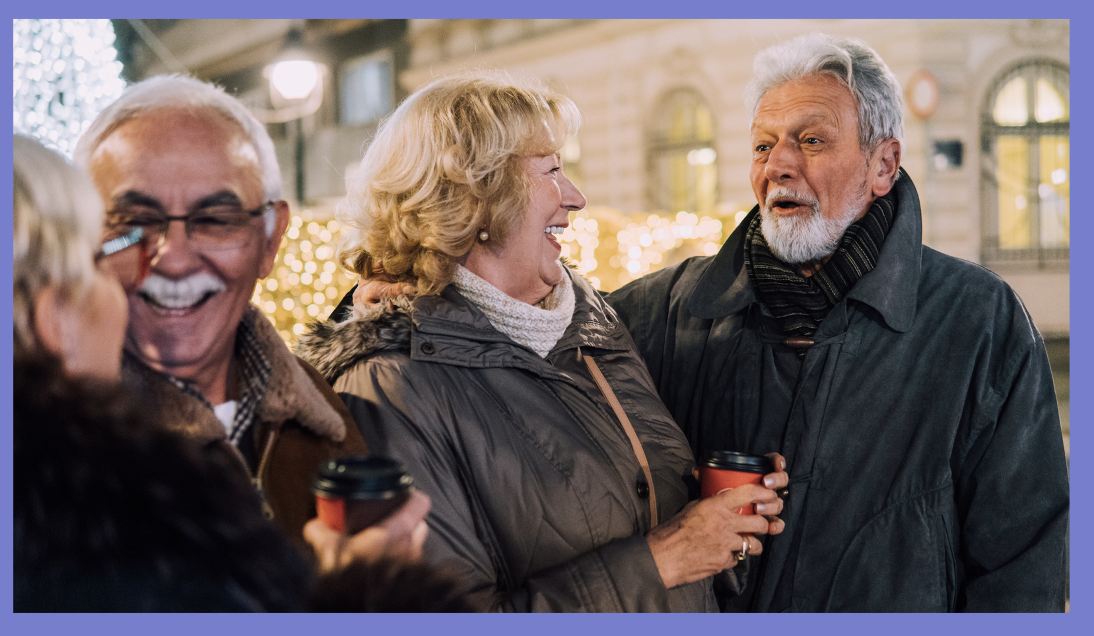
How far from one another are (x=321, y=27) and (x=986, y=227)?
243 cm

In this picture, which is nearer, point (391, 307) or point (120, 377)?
point (120, 377)

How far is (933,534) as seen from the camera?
7.36 ft

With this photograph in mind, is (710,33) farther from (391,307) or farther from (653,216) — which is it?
(391,307)

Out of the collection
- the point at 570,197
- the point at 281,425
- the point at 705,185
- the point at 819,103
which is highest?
the point at 705,185

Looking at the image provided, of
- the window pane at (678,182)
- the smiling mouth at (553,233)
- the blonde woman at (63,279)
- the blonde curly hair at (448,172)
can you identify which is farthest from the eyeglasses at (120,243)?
the window pane at (678,182)

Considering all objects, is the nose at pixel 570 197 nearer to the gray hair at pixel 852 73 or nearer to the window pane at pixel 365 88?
the gray hair at pixel 852 73

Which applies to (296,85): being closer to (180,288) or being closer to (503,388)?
(180,288)

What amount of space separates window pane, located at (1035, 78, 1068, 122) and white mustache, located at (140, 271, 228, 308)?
7.91ft

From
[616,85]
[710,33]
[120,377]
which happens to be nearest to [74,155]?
[120,377]

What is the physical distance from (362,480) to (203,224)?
0.65 meters

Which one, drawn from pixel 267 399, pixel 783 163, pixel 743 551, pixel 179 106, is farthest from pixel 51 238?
pixel 783 163

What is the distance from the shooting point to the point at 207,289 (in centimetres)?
183

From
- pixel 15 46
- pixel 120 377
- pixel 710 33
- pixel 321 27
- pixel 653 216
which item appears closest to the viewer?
pixel 120 377

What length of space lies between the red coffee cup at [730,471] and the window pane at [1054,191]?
127 centimetres
